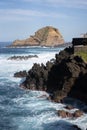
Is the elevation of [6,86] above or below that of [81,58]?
below

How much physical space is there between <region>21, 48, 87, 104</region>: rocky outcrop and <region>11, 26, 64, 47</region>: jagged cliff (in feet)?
349

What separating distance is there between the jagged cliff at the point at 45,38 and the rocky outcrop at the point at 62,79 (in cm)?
10624

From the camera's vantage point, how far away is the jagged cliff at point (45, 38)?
14662cm

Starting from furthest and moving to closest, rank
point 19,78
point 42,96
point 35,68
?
point 19,78 → point 35,68 → point 42,96

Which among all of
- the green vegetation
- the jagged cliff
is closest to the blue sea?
the green vegetation

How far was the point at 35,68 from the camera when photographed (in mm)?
40125

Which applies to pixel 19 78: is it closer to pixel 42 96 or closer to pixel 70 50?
pixel 70 50

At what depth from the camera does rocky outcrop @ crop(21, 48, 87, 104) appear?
101 feet

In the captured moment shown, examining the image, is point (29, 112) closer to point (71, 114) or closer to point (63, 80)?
point (71, 114)

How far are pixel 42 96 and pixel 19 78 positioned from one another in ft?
40.3

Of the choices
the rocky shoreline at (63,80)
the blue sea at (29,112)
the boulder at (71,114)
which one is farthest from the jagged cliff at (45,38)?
the boulder at (71,114)

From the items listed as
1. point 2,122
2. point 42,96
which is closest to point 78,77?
point 42,96

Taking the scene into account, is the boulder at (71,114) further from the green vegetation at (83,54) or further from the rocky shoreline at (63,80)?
the green vegetation at (83,54)

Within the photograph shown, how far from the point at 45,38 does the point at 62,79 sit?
115437mm
